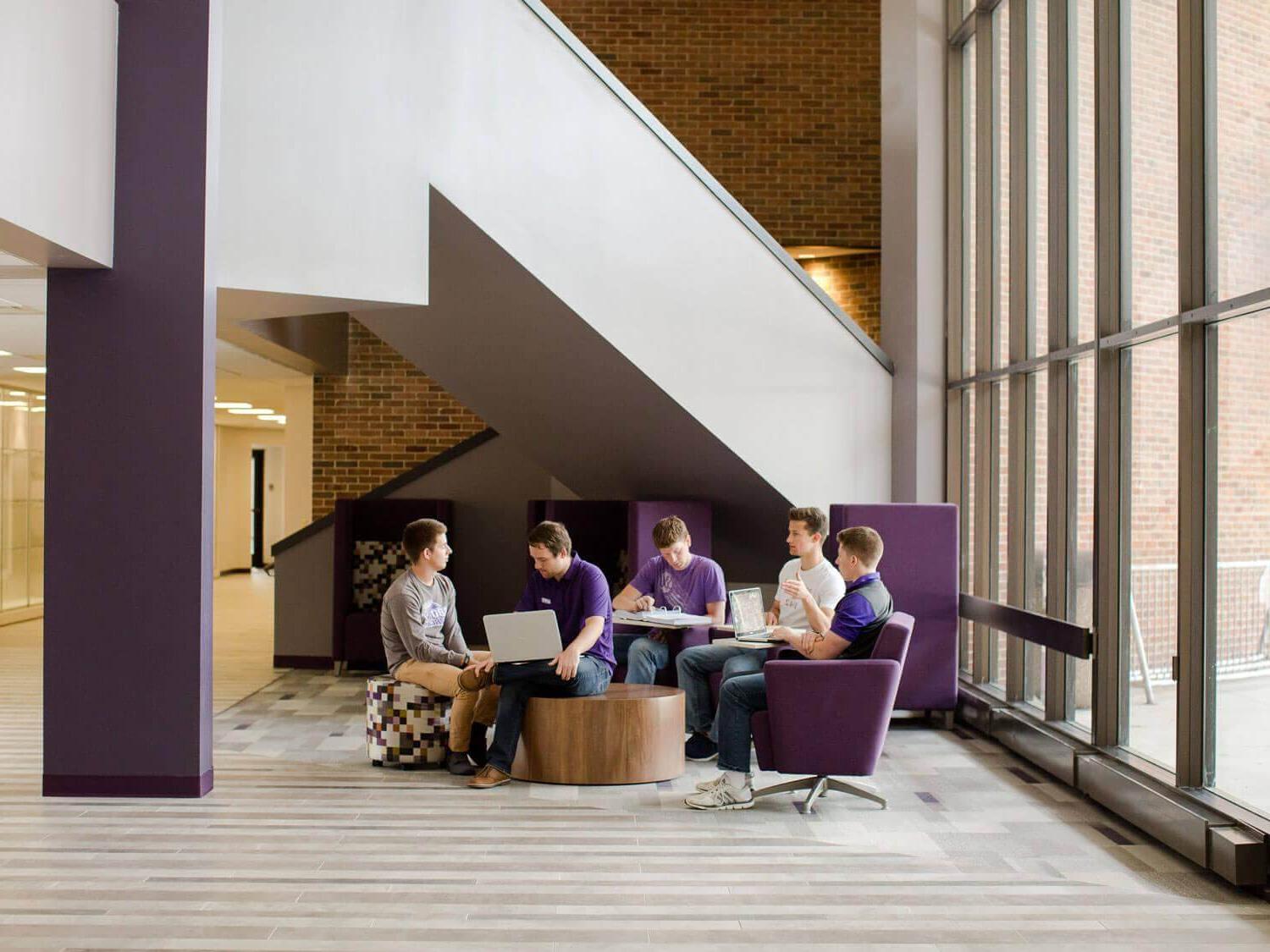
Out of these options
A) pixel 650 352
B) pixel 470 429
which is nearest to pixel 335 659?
pixel 470 429

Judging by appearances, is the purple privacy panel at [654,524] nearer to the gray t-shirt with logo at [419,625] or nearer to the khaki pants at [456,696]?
the gray t-shirt with logo at [419,625]

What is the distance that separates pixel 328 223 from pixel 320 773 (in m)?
2.73

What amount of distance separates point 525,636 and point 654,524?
2.87m

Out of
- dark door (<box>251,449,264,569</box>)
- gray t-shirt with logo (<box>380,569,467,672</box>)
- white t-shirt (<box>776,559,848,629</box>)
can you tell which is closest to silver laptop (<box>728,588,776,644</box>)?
white t-shirt (<box>776,559,848,629</box>)

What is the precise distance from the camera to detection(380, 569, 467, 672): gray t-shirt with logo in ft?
20.2

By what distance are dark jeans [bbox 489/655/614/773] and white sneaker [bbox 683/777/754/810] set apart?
756 millimetres

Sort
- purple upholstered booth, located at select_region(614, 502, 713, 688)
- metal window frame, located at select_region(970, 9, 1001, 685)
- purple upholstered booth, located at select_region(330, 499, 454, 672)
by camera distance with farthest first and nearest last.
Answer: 1. purple upholstered booth, located at select_region(330, 499, 454, 672)
2. purple upholstered booth, located at select_region(614, 502, 713, 688)
3. metal window frame, located at select_region(970, 9, 1001, 685)

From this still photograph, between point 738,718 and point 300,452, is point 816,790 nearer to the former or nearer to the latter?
point 738,718

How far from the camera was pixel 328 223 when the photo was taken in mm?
6281

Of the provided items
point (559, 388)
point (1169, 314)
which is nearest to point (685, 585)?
point (559, 388)

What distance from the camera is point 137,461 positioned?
18.1 ft

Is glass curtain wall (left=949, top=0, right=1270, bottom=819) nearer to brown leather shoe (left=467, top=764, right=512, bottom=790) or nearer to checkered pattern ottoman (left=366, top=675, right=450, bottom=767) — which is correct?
brown leather shoe (left=467, top=764, right=512, bottom=790)

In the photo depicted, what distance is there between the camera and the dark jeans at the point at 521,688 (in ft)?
19.1

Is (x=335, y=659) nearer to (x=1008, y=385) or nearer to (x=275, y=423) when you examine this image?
(x=1008, y=385)
